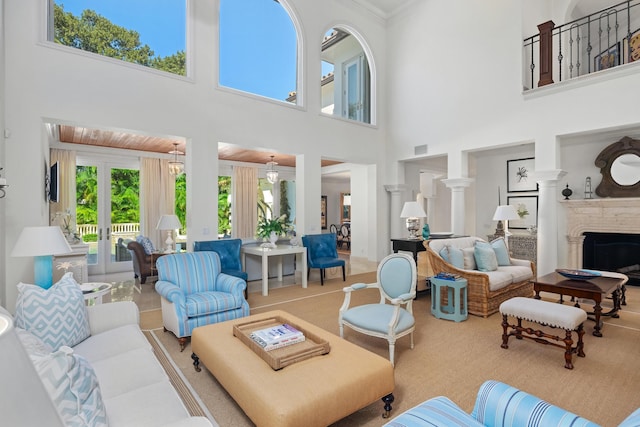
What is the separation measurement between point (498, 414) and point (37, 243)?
3.38 m

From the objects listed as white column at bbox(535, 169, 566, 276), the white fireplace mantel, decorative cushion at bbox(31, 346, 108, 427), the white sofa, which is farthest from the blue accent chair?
decorative cushion at bbox(31, 346, 108, 427)

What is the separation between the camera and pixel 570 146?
251 inches

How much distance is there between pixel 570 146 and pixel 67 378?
7932 mm

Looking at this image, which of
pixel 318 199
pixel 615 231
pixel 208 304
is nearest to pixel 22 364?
pixel 208 304

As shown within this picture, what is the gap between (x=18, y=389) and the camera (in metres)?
0.39

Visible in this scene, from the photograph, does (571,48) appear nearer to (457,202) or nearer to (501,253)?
(457,202)

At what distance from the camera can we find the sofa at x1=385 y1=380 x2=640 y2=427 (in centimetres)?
136

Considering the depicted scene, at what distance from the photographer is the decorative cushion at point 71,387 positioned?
1.08 m

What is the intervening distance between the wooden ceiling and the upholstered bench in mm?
4767

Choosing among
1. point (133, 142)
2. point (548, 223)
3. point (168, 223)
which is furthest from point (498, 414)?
point (133, 142)

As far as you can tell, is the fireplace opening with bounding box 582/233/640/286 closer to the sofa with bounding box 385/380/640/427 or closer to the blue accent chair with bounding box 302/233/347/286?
the blue accent chair with bounding box 302/233/347/286

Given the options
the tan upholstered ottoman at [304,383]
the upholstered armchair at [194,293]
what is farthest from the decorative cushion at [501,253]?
the upholstered armchair at [194,293]

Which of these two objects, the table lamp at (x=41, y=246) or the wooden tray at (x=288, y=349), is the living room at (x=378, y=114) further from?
the wooden tray at (x=288, y=349)

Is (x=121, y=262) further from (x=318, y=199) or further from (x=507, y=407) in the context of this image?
(x=507, y=407)
